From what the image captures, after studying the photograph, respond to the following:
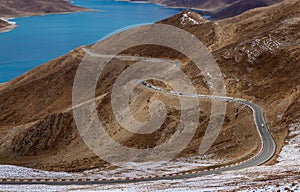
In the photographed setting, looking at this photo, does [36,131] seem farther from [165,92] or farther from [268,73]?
[268,73]

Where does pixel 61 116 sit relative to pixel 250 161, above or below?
below

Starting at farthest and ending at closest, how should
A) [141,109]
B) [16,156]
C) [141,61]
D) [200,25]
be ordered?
[200,25] < [141,61] < [16,156] < [141,109]

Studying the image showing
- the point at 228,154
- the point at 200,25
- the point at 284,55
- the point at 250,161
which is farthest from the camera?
the point at 200,25

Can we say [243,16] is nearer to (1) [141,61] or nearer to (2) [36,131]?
(1) [141,61]

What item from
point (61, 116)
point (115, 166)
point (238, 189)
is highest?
point (238, 189)

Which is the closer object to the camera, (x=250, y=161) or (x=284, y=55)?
(x=250, y=161)

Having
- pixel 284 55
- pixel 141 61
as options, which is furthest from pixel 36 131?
pixel 284 55
